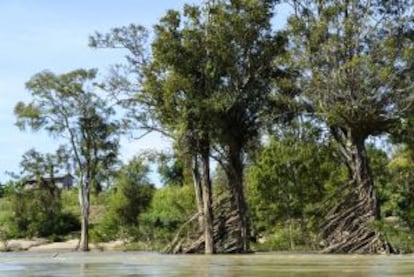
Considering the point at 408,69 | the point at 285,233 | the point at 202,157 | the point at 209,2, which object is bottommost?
the point at 285,233

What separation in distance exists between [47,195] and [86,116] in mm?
11986

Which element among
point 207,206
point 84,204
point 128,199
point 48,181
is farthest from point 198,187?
point 128,199

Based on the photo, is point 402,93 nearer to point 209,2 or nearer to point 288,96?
point 288,96

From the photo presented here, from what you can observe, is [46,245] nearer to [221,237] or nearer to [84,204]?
[84,204]

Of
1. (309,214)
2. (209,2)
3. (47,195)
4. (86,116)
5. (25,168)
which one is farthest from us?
(47,195)

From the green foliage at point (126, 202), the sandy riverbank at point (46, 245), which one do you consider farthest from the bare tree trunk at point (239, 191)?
the green foliage at point (126, 202)

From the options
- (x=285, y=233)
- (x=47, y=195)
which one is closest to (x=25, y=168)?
(x=47, y=195)

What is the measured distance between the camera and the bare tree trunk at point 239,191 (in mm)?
29250

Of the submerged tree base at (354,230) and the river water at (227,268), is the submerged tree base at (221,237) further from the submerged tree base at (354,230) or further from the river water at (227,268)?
the river water at (227,268)

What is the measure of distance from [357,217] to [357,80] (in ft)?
14.8

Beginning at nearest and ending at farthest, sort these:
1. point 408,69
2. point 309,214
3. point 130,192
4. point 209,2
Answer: point 408,69, point 209,2, point 309,214, point 130,192

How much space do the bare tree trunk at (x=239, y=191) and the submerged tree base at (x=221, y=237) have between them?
0.58 feet

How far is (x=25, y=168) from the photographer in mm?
48656

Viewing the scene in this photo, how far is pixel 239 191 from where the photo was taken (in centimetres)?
2984
